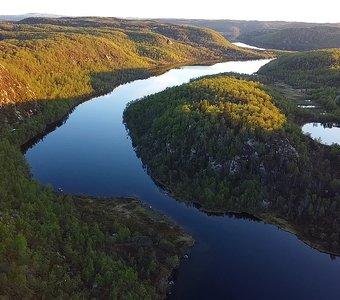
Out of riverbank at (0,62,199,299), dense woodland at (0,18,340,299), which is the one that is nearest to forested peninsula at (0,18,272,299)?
riverbank at (0,62,199,299)

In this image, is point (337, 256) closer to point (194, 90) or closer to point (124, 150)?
point (124, 150)

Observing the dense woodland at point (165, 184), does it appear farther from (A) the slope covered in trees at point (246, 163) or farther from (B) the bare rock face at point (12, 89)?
(B) the bare rock face at point (12, 89)

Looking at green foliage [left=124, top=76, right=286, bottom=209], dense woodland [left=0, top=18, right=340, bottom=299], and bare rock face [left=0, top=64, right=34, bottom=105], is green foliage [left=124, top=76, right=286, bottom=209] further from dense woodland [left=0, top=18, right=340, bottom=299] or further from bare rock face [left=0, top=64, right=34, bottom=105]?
bare rock face [left=0, top=64, right=34, bottom=105]

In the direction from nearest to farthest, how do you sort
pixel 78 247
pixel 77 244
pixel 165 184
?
pixel 78 247
pixel 77 244
pixel 165 184

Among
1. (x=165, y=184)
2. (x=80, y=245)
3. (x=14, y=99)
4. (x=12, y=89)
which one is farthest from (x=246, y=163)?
(x=12, y=89)

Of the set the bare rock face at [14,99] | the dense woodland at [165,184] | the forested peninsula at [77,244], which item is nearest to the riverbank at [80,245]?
the forested peninsula at [77,244]

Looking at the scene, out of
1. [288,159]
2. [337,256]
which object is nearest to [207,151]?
[288,159]

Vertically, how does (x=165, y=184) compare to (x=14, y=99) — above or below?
below

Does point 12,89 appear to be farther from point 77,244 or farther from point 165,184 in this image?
point 77,244
